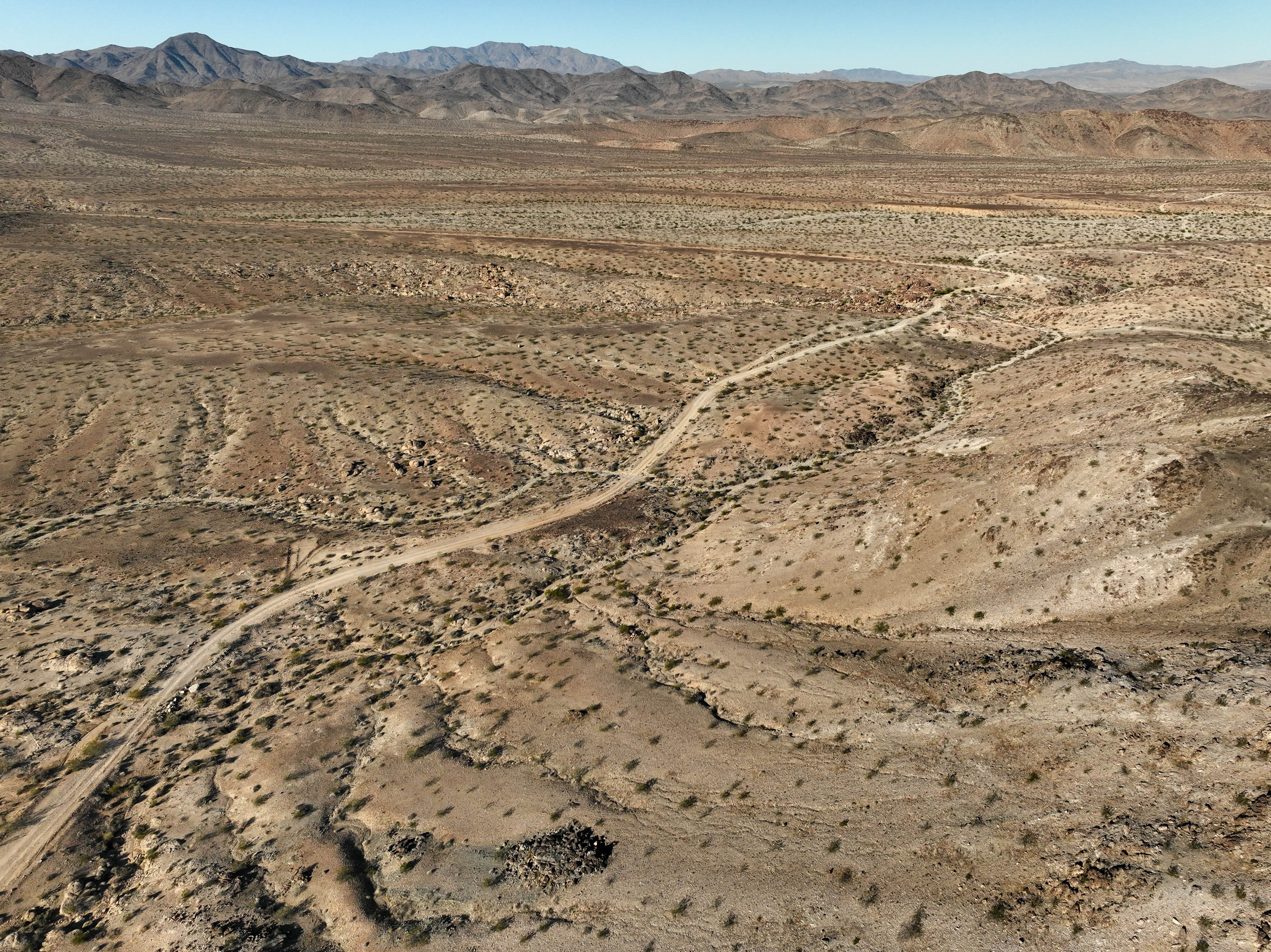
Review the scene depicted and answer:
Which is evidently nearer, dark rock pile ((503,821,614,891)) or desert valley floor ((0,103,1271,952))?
desert valley floor ((0,103,1271,952))

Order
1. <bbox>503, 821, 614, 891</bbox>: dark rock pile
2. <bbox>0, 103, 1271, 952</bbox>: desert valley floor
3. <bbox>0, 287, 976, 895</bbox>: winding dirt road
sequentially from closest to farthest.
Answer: <bbox>0, 103, 1271, 952</bbox>: desert valley floor → <bbox>503, 821, 614, 891</bbox>: dark rock pile → <bbox>0, 287, 976, 895</bbox>: winding dirt road

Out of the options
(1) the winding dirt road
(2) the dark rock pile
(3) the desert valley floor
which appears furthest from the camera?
(1) the winding dirt road

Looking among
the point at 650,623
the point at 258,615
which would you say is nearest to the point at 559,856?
the point at 650,623

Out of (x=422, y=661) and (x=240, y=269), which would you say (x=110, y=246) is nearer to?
(x=240, y=269)

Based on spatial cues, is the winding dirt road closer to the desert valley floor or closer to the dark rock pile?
the desert valley floor

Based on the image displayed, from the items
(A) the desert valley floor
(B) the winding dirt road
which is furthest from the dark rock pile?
(B) the winding dirt road

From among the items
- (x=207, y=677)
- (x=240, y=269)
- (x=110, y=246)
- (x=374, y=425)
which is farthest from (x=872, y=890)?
(x=110, y=246)

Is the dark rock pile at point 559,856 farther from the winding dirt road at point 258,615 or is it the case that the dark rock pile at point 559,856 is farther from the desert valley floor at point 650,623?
the winding dirt road at point 258,615
